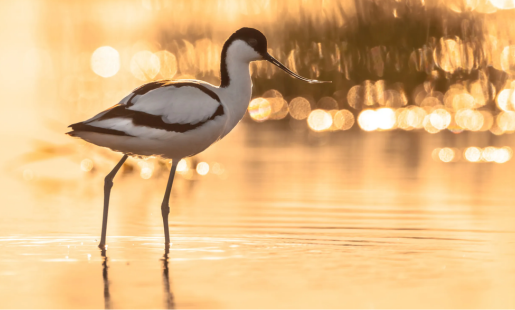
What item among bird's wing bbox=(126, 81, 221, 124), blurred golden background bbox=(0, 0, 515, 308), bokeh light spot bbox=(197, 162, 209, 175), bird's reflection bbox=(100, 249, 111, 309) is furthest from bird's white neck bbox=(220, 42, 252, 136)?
bokeh light spot bbox=(197, 162, 209, 175)

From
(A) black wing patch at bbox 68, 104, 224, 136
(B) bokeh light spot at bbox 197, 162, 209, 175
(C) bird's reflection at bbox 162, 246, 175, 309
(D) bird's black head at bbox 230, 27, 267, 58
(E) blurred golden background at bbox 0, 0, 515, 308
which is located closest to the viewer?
(C) bird's reflection at bbox 162, 246, 175, 309

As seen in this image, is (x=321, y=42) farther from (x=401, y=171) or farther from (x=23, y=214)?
(x=23, y=214)

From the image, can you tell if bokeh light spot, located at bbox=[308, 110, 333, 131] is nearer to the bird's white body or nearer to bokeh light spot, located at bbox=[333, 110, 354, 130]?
bokeh light spot, located at bbox=[333, 110, 354, 130]

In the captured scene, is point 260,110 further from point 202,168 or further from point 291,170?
point 291,170

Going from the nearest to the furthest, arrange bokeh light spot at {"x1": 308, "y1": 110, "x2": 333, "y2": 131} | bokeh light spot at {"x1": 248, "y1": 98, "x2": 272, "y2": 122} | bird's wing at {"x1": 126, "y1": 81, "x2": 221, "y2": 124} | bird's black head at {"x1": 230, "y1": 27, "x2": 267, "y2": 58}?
bird's wing at {"x1": 126, "y1": 81, "x2": 221, "y2": 124}
bird's black head at {"x1": 230, "y1": 27, "x2": 267, "y2": 58}
bokeh light spot at {"x1": 308, "y1": 110, "x2": 333, "y2": 131}
bokeh light spot at {"x1": 248, "y1": 98, "x2": 272, "y2": 122}

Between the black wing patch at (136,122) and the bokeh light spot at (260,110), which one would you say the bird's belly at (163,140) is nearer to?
the black wing patch at (136,122)

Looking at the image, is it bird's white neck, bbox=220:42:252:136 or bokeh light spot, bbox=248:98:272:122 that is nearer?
bird's white neck, bbox=220:42:252:136

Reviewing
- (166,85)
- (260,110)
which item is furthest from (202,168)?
(260,110)

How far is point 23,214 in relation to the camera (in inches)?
360

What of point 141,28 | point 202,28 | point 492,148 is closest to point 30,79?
point 141,28

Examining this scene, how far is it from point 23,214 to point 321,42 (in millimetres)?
7634

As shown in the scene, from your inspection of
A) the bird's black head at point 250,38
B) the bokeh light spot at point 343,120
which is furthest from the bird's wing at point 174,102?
the bokeh light spot at point 343,120

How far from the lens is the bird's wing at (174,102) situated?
7.98 m

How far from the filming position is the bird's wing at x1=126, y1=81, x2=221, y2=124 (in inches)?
314
